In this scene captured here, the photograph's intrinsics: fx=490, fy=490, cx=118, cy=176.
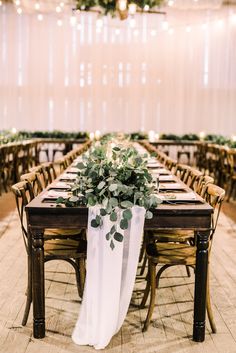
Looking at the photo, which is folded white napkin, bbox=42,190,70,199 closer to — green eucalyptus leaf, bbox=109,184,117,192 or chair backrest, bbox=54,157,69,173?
green eucalyptus leaf, bbox=109,184,117,192

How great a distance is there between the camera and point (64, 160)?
17.3 feet

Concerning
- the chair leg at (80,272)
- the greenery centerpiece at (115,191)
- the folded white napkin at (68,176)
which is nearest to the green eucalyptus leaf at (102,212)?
the greenery centerpiece at (115,191)

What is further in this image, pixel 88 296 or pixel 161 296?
pixel 161 296

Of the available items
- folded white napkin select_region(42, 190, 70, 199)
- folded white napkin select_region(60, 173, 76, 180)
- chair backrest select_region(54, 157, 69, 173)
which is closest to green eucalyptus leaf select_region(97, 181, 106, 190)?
folded white napkin select_region(42, 190, 70, 199)

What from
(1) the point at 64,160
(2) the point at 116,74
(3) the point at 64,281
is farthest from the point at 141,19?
(3) the point at 64,281

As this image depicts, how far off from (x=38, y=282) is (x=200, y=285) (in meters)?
0.84

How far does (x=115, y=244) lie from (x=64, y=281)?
121 cm

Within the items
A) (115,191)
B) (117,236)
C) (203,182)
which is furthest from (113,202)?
(203,182)

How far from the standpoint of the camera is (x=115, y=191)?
2.38 meters

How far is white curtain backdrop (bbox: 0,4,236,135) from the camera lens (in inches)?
557

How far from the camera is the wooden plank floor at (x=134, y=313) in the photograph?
252cm

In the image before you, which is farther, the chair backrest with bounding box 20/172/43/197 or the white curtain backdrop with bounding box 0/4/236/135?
the white curtain backdrop with bounding box 0/4/236/135

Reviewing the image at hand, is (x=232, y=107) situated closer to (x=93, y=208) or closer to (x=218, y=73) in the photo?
(x=218, y=73)

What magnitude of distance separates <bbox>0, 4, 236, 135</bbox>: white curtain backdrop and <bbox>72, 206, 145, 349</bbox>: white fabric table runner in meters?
12.0
